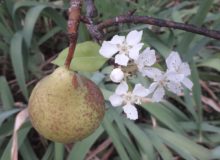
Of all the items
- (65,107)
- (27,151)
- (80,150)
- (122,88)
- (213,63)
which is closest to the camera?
(65,107)

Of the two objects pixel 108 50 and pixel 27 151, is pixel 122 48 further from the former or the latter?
pixel 27 151

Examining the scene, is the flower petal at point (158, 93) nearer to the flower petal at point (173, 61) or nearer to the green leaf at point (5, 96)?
the flower petal at point (173, 61)

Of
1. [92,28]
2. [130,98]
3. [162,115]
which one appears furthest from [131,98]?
[162,115]

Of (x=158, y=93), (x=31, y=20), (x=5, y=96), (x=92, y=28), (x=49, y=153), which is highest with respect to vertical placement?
(x=92, y=28)

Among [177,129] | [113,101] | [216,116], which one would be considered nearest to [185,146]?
[177,129]

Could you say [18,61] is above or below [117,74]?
below

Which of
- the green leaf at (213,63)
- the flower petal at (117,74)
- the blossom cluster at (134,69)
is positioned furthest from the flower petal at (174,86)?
the green leaf at (213,63)

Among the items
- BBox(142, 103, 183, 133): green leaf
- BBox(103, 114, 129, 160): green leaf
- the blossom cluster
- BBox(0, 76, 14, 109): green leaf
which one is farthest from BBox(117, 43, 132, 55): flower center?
BBox(0, 76, 14, 109): green leaf
